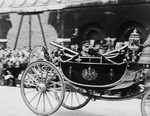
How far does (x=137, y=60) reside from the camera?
216 inches

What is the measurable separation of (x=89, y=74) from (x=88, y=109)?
1284 mm

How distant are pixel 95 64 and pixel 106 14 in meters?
3.02

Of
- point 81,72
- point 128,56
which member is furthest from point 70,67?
point 128,56

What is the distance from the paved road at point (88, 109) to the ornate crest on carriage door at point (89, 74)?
81 centimetres

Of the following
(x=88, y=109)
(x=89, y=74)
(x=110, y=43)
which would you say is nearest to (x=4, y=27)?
(x=110, y=43)

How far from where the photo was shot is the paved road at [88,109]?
629cm

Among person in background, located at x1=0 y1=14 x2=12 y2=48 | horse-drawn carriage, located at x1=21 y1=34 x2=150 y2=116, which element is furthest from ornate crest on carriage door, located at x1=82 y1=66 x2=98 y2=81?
person in background, located at x1=0 y1=14 x2=12 y2=48

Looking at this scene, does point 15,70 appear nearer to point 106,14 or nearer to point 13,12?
point 13,12

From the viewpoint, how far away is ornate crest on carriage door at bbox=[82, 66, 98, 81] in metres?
5.63

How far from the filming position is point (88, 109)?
677cm

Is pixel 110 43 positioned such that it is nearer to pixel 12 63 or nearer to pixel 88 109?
pixel 88 109

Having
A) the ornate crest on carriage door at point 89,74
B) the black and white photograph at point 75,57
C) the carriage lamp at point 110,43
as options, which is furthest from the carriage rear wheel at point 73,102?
the carriage lamp at point 110,43

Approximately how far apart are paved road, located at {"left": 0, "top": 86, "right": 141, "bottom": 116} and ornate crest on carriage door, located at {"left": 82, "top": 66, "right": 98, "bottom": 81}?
81 cm

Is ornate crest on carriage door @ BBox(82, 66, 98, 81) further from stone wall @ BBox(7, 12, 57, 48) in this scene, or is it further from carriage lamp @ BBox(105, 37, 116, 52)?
stone wall @ BBox(7, 12, 57, 48)
